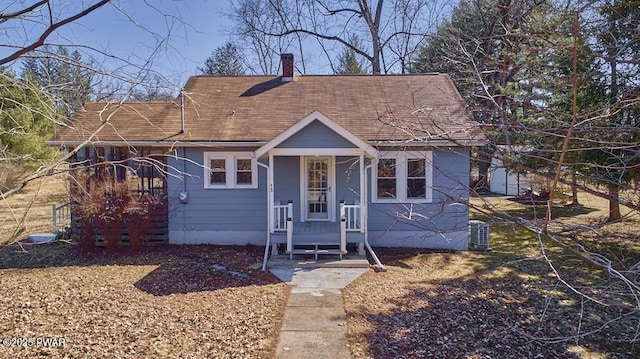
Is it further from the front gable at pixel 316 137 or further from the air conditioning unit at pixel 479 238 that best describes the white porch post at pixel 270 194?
the air conditioning unit at pixel 479 238

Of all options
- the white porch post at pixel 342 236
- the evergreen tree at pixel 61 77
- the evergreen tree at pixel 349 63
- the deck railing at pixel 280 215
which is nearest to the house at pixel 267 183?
the deck railing at pixel 280 215

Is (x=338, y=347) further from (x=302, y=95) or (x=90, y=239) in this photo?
(x=302, y=95)

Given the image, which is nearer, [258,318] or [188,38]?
[188,38]

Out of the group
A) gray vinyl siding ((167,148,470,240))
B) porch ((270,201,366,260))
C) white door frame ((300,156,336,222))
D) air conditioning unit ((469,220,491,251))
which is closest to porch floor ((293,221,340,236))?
porch ((270,201,366,260))

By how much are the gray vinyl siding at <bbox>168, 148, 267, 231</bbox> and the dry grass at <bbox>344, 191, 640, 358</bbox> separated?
3577 millimetres

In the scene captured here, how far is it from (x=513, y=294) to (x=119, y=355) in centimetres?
632

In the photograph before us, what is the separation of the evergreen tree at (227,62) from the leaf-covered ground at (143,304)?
21.0 metres

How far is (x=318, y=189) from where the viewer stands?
10.4 meters

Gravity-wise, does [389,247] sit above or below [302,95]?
below

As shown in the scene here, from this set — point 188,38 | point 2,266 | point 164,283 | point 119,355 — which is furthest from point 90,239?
point 188,38

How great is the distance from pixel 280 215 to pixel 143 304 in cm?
418

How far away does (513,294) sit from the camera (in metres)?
7.04

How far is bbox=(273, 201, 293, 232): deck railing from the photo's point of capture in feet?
30.6

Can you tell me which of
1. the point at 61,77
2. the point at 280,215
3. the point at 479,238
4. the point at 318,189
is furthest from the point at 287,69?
the point at 61,77
